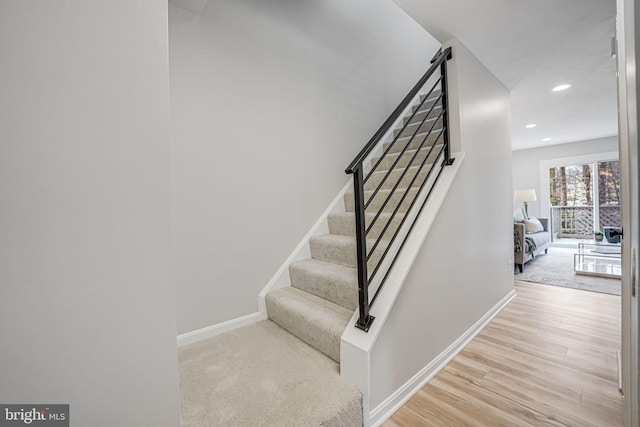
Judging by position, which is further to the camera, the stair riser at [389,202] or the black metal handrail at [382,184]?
the stair riser at [389,202]

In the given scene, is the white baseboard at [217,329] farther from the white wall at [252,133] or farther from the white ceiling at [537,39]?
the white ceiling at [537,39]

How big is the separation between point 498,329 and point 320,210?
6.25 ft

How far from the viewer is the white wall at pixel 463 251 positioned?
59.3 inches

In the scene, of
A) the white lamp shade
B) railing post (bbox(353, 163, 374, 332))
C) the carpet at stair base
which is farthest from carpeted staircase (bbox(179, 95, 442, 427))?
the white lamp shade

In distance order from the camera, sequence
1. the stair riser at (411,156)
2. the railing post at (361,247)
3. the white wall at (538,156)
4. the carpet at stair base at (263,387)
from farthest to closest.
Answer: the white wall at (538,156) < the stair riser at (411,156) < the railing post at (361,247) < the carpet at stair base at (263,387)

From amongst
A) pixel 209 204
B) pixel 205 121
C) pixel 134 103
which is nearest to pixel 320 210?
pixel 209 204

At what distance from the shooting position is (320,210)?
2471 millimetres

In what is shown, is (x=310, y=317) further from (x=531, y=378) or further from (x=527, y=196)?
(x=527, y=196)

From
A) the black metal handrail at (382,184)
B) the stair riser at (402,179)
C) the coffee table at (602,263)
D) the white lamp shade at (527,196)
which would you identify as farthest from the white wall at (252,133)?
the white lamp shade at (527,196)

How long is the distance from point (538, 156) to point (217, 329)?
28.0ft

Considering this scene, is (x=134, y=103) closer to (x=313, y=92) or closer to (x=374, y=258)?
(x=374, y=258)

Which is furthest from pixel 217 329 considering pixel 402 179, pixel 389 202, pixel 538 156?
pixel 538 156

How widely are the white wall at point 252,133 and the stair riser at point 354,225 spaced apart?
0.63 feet

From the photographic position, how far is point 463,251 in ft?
6.88
